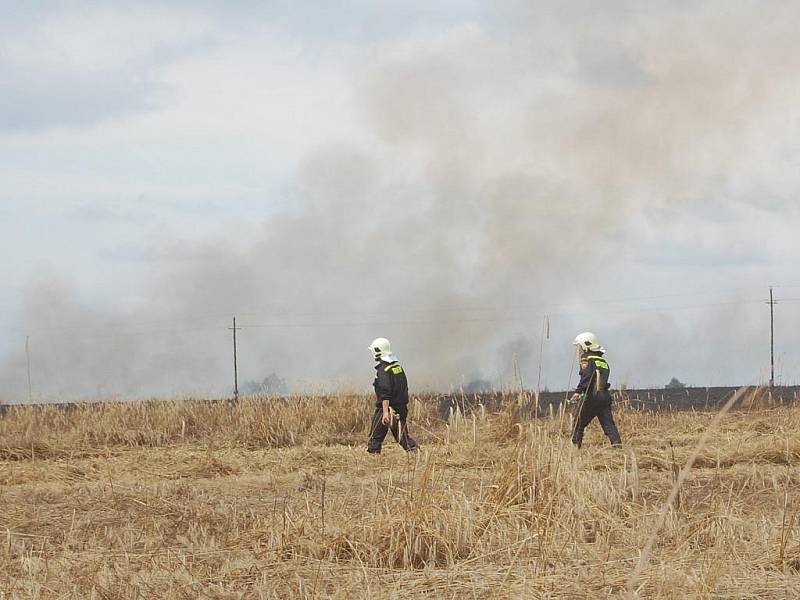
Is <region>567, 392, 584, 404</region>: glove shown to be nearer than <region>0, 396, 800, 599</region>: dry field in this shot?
No

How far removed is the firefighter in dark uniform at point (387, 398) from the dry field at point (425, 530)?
102 cm

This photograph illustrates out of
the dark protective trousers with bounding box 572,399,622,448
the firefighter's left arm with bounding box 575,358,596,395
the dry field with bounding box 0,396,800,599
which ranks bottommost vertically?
the dry field with bounding box 0,396,800,599

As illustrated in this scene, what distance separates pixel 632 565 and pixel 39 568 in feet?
11.8

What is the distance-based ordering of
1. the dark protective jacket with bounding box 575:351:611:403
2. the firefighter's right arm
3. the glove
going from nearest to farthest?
the glove
the dark protective jacket with bounding box 575:351:611:403
the firefighter's right arm

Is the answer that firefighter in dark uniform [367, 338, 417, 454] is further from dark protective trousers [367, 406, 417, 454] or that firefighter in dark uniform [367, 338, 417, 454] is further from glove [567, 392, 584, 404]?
glove [567, 392, 584, 404]

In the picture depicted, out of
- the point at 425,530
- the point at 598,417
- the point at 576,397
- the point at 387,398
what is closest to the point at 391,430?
the point at 387,398

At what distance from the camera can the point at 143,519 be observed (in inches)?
310

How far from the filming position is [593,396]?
497 inches

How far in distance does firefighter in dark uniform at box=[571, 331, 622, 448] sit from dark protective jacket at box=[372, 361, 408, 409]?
232cm

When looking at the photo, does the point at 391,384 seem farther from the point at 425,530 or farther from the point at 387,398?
the point at 425,530

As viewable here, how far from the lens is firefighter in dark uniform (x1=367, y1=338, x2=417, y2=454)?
1288 cm

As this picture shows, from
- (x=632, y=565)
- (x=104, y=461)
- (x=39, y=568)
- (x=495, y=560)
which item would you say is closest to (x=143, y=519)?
(x=39, y=568)

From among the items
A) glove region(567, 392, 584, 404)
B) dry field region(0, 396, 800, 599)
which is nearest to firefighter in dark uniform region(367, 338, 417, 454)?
dry field region(0, 396, 800, 599)

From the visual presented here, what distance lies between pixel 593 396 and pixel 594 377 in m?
0.31
